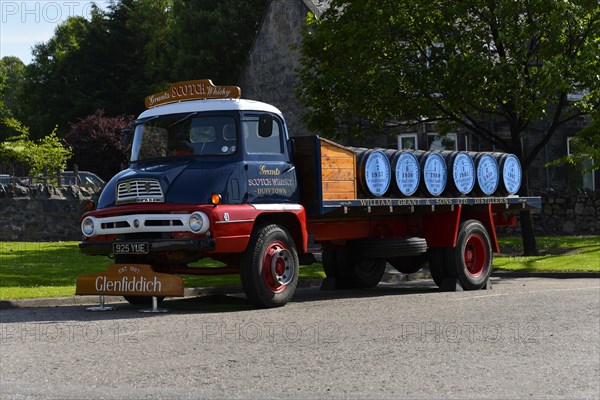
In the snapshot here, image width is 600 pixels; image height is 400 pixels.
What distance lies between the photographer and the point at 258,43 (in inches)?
1638

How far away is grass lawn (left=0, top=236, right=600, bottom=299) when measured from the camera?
1672 centimetres

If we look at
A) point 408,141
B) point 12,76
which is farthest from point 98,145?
point 12,76

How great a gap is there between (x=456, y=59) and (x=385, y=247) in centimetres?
918

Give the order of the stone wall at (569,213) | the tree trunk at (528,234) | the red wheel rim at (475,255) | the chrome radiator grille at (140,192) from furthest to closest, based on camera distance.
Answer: the stone wall at (569,213) < the tree trunk at (528,234) < the red wheel rim at (475,255) < the chrome radiator grille at (140,192)

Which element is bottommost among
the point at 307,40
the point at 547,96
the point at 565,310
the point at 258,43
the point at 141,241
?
the point at 565,310

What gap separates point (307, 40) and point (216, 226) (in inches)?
580

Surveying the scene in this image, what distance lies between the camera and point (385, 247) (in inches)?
611

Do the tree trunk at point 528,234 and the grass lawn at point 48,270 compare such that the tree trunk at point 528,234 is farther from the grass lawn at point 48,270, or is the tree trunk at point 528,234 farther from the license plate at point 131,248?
the license plate at point 131,248

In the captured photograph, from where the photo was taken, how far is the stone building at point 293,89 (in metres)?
39.6

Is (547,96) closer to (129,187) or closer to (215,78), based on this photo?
(129,187)

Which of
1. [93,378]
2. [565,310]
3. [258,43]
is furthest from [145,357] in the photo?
[258,43]

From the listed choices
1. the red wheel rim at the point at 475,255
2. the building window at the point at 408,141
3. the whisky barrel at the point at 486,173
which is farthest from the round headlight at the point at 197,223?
the building window at the point at 408,141

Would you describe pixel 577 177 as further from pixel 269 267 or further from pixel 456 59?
pixel 269 267

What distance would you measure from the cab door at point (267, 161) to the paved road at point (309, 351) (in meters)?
1.60
